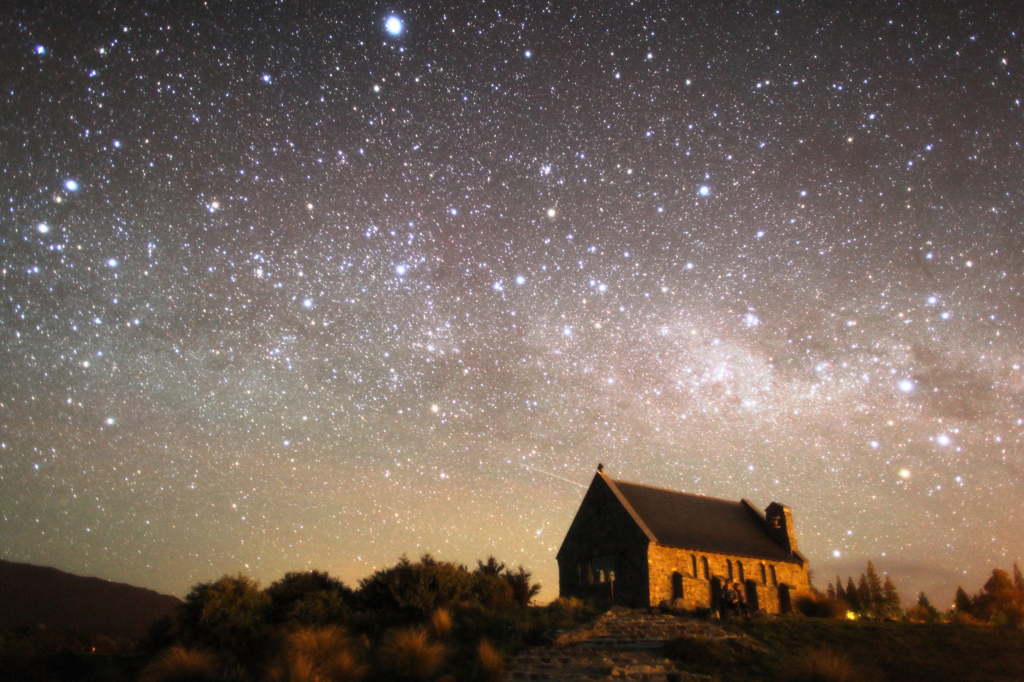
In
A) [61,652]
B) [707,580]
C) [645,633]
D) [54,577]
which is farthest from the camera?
[54,577]

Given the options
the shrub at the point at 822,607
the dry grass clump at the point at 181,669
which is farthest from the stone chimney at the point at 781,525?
the dry grass clump at the point at 181,669

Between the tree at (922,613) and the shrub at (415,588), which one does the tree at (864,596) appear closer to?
the tree at (922,613)

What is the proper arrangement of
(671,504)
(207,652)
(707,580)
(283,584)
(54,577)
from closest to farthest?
(207,652) → (283,584) → (707,580) → (671,504) → (54,577)

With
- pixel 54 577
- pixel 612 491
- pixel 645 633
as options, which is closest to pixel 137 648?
pixel 645 633

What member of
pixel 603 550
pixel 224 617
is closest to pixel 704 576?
pixel 603 550

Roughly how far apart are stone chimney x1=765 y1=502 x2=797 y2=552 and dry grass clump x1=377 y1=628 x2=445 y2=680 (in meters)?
28.7

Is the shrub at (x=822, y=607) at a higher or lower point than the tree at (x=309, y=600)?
lower

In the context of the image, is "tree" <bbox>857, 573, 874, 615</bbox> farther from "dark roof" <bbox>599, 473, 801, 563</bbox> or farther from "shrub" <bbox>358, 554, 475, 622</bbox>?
"shrub" <bbox>358, 554, 475, 622</bbox>

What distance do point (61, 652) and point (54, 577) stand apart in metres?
45.7

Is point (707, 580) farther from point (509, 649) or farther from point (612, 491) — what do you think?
point (509, 649)

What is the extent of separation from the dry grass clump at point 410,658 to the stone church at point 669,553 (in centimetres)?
1478

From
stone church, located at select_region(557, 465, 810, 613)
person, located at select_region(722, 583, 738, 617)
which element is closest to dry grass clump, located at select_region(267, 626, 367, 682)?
stone church, located at select_region(557, 465, 810, 613)

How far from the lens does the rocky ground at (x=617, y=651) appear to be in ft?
49.9

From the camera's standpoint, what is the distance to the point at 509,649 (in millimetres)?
18266
